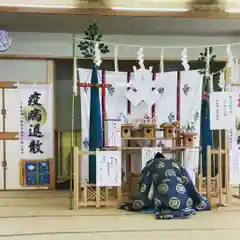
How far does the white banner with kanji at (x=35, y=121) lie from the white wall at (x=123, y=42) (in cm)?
58

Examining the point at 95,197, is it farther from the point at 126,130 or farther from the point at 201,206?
the point at 201,206

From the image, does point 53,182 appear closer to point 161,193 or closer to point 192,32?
point 161,193

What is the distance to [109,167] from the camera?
4793 millimetres

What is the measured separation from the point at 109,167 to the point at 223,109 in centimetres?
155

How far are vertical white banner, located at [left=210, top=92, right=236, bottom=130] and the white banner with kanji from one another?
9.16 ft

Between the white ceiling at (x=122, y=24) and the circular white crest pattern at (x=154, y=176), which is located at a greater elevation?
the white ceiling at (x=122, y=24)

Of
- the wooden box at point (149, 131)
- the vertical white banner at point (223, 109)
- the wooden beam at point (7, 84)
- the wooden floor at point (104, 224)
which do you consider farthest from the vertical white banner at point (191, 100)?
the wooden beam at point (7, 84)

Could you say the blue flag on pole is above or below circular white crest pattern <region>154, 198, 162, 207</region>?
above

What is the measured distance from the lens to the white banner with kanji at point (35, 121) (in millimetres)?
6508

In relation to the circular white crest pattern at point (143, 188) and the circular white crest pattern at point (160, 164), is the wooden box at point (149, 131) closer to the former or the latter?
the circular white crest pattern at point (160, 164)

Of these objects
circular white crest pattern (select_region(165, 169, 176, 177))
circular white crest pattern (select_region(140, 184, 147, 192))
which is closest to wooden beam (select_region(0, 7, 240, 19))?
circular white crest pattern (select_region(165, 169, 176, 177))

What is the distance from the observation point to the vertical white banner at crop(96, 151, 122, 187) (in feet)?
15.6

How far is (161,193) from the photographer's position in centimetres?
438

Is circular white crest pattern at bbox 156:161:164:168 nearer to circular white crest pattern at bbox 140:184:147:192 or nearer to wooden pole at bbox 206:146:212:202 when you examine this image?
circular white crest pattern at bbox 140:184:147:192
